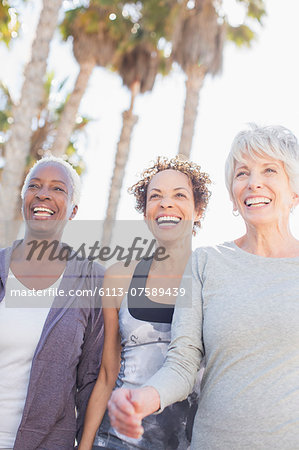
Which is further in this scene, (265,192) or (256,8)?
(256,8)

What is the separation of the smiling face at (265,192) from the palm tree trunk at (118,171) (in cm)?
1004

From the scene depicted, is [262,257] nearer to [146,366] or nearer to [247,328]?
[247,328]

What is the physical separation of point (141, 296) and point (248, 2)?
12.0 metres

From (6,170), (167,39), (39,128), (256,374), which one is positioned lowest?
(256,374)

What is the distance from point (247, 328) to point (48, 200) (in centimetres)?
170

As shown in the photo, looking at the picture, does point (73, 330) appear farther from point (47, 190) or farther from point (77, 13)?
point (77, 13)

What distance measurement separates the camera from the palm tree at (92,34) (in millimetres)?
12508

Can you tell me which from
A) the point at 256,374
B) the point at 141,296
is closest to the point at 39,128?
the point at 141,296

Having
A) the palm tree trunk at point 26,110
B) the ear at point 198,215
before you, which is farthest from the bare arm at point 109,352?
the palm tree trunk at point 26,110

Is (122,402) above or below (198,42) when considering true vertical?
below

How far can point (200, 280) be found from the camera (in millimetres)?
2066

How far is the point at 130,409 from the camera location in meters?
1.44

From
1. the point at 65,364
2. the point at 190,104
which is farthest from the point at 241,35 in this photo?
the point at 65,364

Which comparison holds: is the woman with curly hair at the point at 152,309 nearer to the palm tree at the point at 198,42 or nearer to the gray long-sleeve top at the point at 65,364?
the gray long-sleeve top at the point at 65,364
